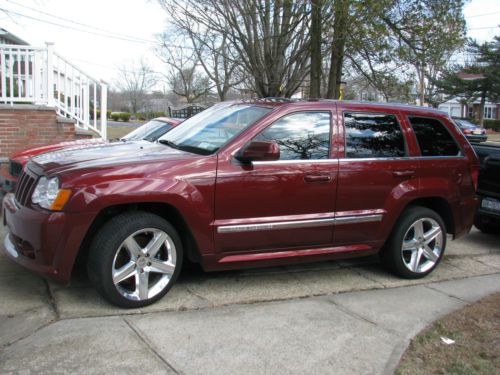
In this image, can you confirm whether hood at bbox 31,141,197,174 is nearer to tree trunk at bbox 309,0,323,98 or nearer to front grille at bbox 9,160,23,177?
front grille at bbox 9,160,23,177

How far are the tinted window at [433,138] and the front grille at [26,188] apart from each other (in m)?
3.78

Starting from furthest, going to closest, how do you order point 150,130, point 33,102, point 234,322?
point 33,102, point 150,130, point 234,322

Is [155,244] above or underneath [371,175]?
underneath

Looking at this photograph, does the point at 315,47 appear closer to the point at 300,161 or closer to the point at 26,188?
the point at 300,161

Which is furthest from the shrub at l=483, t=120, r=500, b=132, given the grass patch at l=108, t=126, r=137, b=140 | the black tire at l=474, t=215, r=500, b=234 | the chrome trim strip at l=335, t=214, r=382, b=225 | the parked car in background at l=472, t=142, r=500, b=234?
the chrome trim strip at l=335, t=214, r=382, b=225

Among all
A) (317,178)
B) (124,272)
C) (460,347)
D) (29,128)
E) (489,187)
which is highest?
(29,128)

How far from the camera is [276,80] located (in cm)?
1178

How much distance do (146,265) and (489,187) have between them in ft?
16.1

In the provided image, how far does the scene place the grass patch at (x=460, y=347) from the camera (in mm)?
3326

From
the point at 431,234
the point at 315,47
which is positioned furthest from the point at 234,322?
the point at 315,47

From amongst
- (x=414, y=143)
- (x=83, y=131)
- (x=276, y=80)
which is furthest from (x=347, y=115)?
(x=276, y=80)

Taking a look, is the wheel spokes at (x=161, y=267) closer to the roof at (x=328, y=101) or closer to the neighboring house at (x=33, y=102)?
the roof at (x=328, y=101)

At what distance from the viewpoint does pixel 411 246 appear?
5.25 meters

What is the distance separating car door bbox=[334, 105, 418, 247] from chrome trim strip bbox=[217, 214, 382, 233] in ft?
0.03
